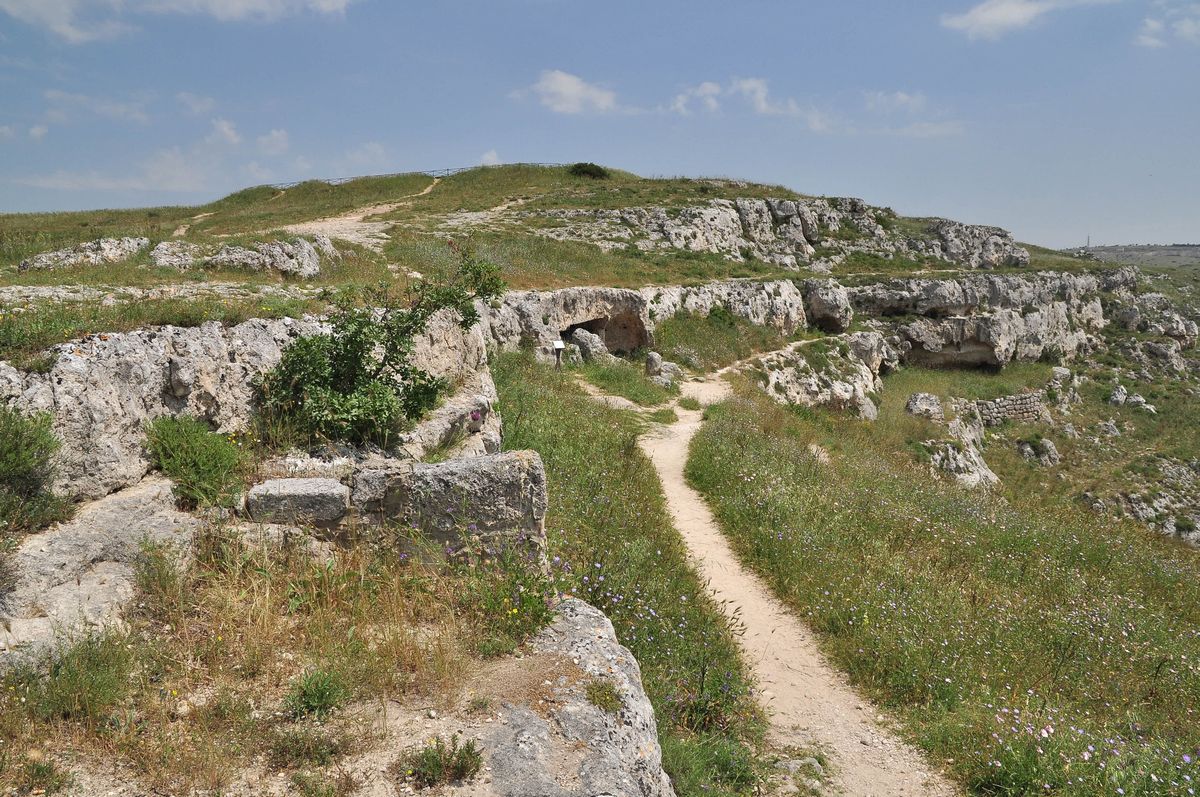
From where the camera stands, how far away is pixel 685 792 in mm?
4512

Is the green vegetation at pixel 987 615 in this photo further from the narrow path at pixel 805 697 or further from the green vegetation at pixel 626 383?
the green vegetation at pixel 626 383

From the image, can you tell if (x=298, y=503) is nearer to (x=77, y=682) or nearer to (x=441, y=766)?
(x=77, y=682)

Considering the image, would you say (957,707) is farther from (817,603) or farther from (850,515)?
(850,515)

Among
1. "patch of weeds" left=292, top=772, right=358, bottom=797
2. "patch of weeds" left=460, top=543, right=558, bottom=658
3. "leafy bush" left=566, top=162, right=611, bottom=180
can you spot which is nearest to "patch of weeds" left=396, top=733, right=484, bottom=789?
"patch of weeds" left=292, top=772, right=358, bottom=797

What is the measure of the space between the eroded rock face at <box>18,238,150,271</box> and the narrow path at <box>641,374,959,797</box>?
11265 mm

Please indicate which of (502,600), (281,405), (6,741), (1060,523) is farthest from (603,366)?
(6,741)

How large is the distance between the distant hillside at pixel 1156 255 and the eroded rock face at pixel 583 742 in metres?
123

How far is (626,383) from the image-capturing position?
61.1 ft

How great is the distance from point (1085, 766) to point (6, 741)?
7.17m

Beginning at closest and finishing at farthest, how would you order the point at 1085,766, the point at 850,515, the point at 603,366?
1. the point at 1085,766
2. the point at 850,515
3. the point at 603,366

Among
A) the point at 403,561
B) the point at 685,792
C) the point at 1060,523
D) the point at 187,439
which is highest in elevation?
the point at 187,439

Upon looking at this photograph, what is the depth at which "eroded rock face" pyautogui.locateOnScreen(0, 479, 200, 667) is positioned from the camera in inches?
151

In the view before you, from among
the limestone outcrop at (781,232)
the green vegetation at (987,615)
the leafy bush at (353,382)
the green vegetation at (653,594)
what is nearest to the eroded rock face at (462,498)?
the green vegetation at (653,594)

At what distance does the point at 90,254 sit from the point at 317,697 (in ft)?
38.9
